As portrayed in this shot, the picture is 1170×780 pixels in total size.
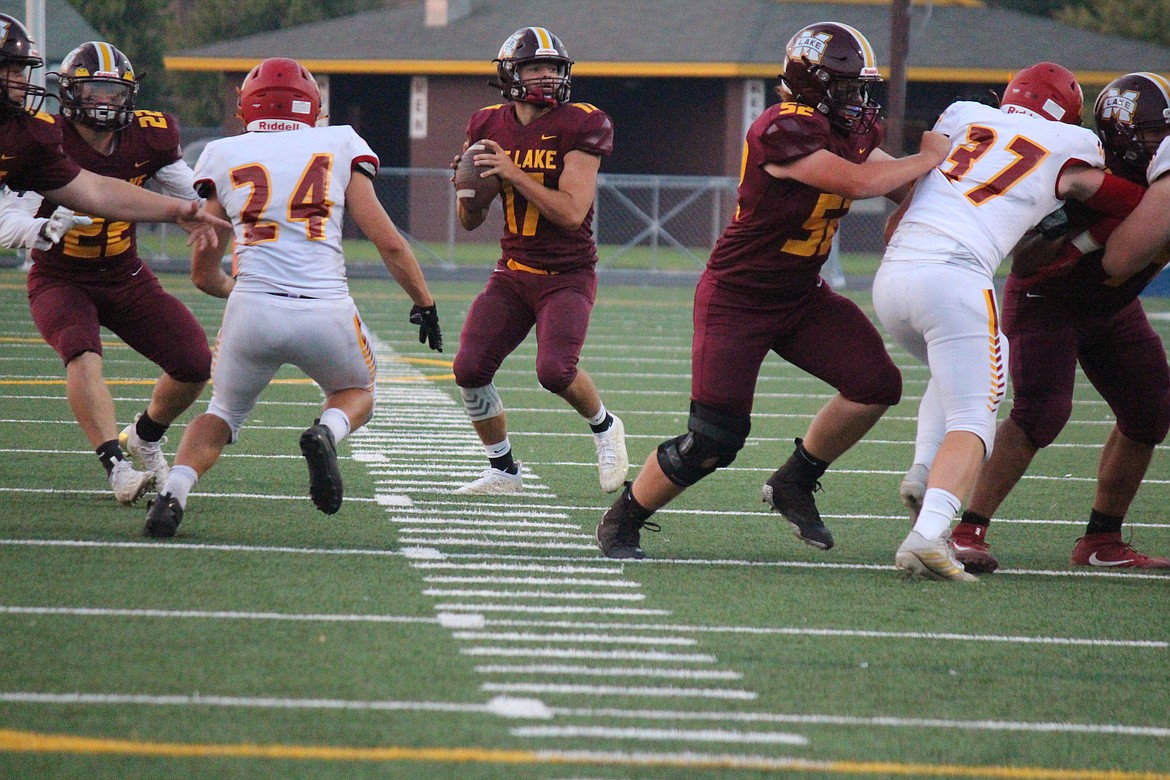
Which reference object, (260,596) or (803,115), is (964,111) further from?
(260,596)

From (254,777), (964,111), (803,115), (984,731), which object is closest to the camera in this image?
(254,777)

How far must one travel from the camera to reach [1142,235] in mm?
5102

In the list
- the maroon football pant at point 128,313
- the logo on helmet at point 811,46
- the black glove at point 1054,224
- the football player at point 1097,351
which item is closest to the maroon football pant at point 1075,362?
the football player at point 1097,351

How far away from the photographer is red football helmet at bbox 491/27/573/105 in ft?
20.7

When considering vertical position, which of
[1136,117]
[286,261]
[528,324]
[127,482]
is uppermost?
[1136,117]

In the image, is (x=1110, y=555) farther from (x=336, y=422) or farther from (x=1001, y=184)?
(x=336, y=422)

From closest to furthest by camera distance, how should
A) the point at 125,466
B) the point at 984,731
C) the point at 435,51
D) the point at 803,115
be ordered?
the point at 984,731 < the point at 803,115 < the point at 125,466 < the point at 435,51

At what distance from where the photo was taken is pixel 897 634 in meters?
4.53

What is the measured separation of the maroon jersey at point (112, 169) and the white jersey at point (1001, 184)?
3085mm

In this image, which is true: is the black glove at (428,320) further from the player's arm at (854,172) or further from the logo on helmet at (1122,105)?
the logo on helmet at (1122,105)

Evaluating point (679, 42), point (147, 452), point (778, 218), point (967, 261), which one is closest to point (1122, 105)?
point (967, 261)

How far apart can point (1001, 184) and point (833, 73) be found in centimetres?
68

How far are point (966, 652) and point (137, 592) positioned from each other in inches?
96.6

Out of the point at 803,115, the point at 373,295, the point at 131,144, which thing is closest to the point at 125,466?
the point at 131,144
